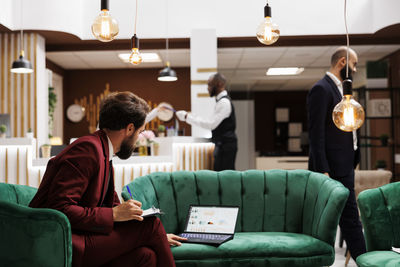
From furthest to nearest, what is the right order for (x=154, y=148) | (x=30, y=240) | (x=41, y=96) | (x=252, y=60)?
(x=252, y=60) < (x=41, y=96) < (x=154, y=148) < (x=30, y=240)

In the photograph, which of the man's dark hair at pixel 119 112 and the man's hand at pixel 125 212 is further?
the man's dark hair at pixel 119 112

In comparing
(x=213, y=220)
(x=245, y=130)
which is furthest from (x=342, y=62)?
(x=245, y=130)

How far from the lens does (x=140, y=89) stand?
378 inches

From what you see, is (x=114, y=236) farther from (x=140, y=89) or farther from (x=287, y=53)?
(x=140, y=89)

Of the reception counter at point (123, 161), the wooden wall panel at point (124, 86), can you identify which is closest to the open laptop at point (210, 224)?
the reception counter at point (123, 161)

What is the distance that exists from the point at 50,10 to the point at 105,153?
17.1ft

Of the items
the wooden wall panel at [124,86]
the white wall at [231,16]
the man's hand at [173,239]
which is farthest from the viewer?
the wooden wall panel at [124,86]

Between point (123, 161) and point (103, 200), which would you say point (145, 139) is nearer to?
point (123, 161)

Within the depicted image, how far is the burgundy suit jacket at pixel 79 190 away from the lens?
5.93 feet

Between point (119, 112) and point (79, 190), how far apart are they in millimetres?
444

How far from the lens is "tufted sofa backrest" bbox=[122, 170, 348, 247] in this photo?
122 inches

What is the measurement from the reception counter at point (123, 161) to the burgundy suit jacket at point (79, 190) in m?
3.33

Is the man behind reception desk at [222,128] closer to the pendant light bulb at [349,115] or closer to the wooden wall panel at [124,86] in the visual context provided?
the pendant light bulb at [349,115]

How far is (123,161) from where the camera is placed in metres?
5.25
